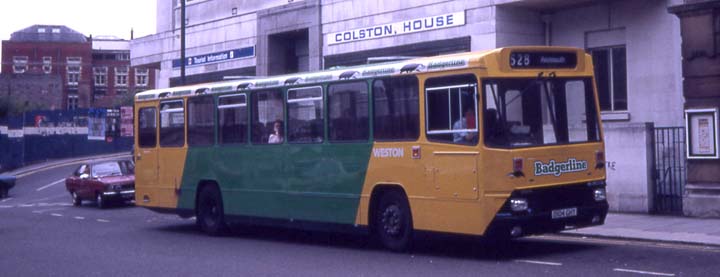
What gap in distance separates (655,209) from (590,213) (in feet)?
19.6

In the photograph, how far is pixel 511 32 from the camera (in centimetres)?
2322

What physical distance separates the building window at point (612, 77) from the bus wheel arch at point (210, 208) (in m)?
9.79

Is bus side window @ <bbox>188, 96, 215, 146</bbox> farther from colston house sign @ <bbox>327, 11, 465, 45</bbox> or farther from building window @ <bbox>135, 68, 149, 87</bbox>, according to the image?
building window @ <bbox>135, 68, 149, 87</bbox>

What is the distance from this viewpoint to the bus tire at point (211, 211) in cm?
1839

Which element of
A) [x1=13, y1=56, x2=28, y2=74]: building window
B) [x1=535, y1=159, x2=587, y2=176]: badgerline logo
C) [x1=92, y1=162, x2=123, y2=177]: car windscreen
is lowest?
[x1=92, y1=162, x2=123, y2=177]: car windscreen

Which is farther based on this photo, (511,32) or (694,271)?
(511,32)

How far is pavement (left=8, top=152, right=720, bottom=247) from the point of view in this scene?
573 inches

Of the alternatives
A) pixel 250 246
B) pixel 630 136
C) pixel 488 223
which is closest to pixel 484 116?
pixel 488 223

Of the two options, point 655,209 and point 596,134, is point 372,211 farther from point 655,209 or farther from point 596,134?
point 655,209

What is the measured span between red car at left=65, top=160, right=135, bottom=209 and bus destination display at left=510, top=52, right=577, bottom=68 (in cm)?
1898

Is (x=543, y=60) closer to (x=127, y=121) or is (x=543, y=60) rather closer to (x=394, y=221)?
(x=394, y=221)

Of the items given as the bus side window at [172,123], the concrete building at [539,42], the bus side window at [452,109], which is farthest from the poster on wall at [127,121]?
the bus side window at [452,109]

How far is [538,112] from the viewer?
13125 mm

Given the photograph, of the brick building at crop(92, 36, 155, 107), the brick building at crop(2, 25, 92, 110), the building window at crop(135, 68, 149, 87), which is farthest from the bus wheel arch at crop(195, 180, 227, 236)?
the building window at crop(135, 68, 149, 87)
